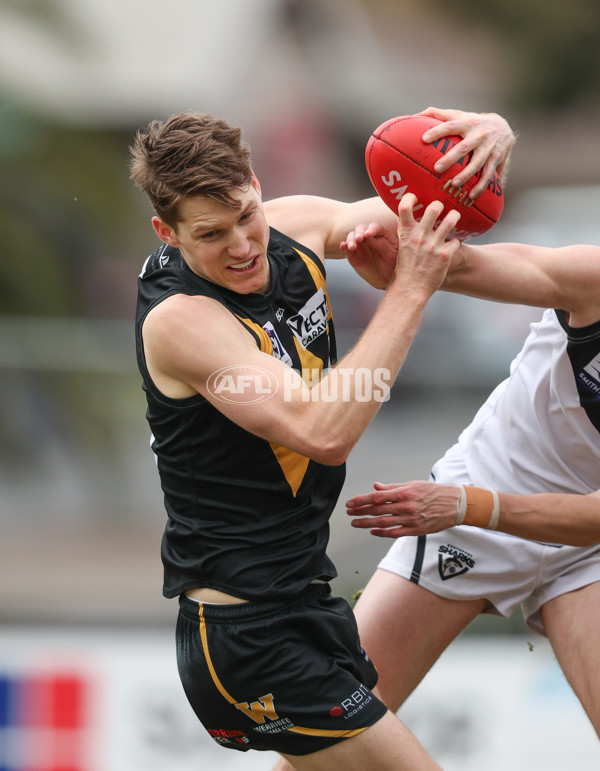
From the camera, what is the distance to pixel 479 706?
4543 mm

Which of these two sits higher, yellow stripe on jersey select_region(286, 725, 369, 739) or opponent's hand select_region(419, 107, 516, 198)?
opponent's hand select_region(419, 107, 516, 198)

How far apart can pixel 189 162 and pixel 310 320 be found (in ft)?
1.85

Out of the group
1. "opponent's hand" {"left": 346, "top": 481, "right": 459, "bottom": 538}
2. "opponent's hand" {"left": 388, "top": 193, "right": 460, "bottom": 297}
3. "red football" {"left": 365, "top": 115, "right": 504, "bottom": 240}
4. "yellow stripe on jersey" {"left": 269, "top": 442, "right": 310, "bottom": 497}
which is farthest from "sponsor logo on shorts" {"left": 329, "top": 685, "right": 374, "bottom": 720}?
"red football" {"left": 365, "top": 115, "right": 504, "bottom": 240}

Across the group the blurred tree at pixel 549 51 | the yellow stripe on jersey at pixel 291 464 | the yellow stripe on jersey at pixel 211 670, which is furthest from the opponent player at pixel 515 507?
the blurred tree at pixel 549 51

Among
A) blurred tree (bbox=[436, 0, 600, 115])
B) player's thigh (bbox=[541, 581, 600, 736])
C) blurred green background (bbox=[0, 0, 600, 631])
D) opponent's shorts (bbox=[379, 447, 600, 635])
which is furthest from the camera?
blurred tree (bbox=[436, 0, 600, 115])

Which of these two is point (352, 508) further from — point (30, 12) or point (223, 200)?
point (30, 12)

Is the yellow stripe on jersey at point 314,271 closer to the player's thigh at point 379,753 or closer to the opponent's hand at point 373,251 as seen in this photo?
the opponent's hand at point 373,251

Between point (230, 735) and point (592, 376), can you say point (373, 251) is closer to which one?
point (592, 376)

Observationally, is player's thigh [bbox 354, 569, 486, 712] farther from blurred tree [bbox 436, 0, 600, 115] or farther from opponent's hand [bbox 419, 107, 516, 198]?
blurred tree [bbox 436, 0, 600, 115]

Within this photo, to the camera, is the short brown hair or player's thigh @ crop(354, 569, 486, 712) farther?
player's thigh @ crop(354, 569, 486, 712)

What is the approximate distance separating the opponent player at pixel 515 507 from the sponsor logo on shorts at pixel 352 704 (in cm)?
42

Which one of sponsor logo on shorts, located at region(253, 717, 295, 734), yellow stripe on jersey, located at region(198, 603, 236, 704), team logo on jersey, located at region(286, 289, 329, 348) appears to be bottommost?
sponsor logo on shorts, located at region(253, 717, 295, 734)

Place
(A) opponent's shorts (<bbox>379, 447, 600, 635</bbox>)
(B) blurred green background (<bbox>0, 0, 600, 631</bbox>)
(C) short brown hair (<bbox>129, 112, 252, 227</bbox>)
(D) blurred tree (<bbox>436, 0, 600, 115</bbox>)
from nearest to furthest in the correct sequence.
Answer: (C) short brown hair (<bbox>129, 112, 252, 227</bbox>) → (A) opponent's shorts (<bbox>379, 447, 600, 635</bbox>) → (B) blurred green background (<bbox>0, 0, 600, 631</bbox>) → (D) blurred tree (<bbox>436, 0, 600, 115</bbox>)

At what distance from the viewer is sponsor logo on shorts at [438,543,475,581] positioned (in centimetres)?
309
